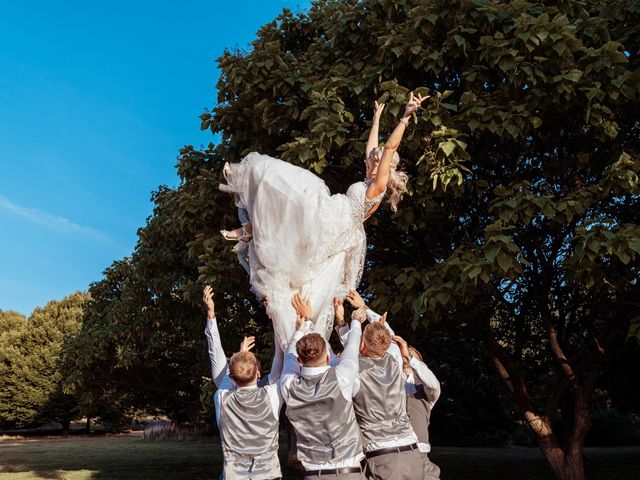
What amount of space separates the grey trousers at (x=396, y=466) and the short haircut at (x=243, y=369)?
1.07m

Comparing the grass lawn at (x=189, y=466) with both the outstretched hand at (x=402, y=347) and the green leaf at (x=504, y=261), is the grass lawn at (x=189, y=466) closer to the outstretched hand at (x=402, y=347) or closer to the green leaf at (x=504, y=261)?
the green leaf at (x=504, y=261)

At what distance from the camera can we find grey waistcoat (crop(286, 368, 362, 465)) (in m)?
3.94

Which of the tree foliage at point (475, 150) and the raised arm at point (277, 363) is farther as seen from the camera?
the tree foliage at point (475, 150)

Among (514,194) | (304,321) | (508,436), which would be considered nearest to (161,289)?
(514,194)

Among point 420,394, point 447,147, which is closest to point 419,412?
point 420,394

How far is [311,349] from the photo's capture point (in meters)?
3.89

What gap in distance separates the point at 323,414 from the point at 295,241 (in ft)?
4.51

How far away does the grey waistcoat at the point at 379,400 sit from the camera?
14.2 ft

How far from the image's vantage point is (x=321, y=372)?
13.1 feet

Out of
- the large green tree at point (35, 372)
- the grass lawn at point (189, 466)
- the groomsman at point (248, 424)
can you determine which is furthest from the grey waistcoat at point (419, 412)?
the large green tree at point (35, 372)

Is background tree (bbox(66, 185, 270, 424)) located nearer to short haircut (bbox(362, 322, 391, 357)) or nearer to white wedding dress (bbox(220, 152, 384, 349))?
white wedding dress (bbox(220, 152, 384, 349))

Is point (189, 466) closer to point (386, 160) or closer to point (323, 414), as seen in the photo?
point (323, 414)

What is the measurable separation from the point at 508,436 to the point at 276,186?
2649 centimetres

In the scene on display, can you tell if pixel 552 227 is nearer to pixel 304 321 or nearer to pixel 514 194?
pixel 514 194
